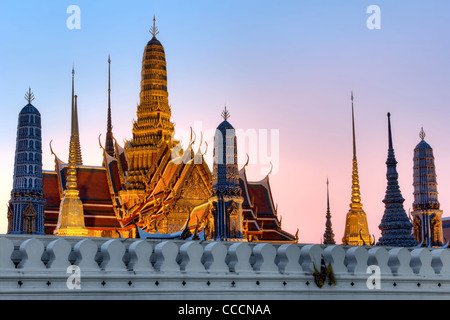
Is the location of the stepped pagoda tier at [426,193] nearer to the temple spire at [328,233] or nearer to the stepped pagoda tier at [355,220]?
the stepped pagoda tier at [355,220]

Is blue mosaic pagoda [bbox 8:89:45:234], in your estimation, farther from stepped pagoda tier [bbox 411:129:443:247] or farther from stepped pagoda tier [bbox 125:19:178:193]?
stepped pagoda tier [bbox 125:19:178:193]

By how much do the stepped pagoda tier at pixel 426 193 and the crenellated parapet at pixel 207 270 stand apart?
15778 millimetres

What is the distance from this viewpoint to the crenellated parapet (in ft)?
41.8

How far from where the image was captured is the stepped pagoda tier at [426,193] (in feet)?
103

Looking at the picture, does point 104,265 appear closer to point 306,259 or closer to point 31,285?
point 31,285

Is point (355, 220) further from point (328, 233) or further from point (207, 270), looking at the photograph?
point (207, 270)

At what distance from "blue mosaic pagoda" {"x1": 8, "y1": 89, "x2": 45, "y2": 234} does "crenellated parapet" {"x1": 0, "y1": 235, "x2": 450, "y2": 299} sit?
14.7 m

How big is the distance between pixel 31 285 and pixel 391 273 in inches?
249

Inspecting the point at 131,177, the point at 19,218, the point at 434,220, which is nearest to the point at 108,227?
the point at 131,177

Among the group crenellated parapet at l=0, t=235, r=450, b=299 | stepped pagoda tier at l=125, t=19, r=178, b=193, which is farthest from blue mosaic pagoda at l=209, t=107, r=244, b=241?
stepped pagoda tier at l=125, t=19, r=178, b=193
